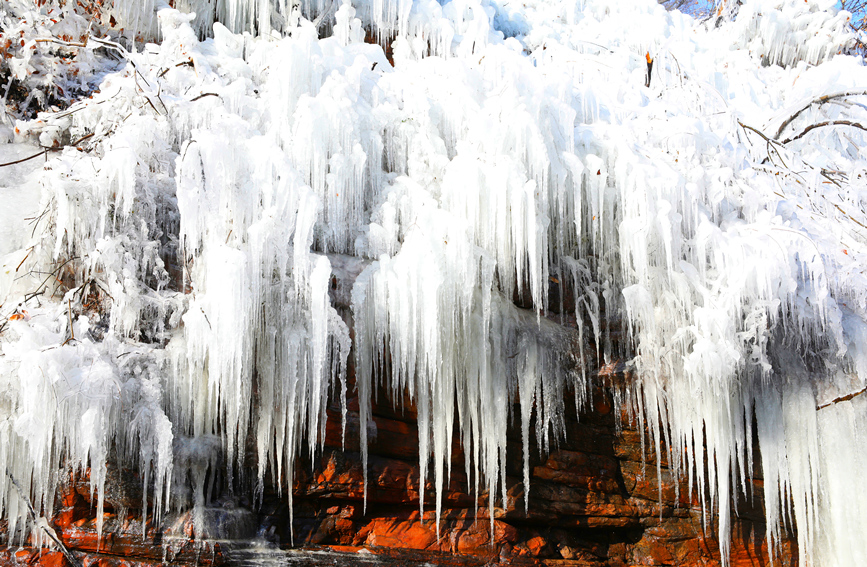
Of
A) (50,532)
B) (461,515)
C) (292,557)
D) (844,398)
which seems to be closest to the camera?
(50,532)

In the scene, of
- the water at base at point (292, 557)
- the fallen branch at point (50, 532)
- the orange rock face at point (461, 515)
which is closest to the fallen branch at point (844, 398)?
the orange rock face at point (461, 515)

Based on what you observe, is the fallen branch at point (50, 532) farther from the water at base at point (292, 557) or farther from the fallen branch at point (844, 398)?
the fallen branch at point (844, 398)

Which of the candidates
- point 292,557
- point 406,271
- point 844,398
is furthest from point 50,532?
point 844,398

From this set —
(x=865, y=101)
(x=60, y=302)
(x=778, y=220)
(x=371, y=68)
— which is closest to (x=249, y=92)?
(x=371, y=68)

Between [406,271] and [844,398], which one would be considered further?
[844,398]

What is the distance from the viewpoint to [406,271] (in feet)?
12.0

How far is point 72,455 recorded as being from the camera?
3.12m

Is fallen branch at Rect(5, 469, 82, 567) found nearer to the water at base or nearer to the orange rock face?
the orange rock face

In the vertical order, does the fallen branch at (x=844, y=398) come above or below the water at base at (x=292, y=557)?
above

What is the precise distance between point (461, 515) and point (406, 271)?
6.21 ft

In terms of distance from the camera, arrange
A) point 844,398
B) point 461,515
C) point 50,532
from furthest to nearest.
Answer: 1. point 844,398
2. point 461,515
3. point 50,532

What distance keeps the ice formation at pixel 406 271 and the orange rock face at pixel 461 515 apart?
168 millimetres

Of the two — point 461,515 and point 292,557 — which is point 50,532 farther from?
Answer: point 461,515

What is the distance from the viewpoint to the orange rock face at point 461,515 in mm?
3342
